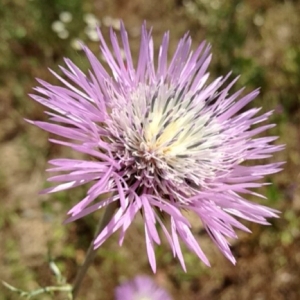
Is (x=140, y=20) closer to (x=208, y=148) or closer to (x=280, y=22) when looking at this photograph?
(x=280, y=22)

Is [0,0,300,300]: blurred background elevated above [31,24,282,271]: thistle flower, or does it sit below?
below

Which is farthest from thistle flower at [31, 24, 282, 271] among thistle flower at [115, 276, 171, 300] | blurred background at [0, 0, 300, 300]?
thistle flower at [115, 276, 171, 300]

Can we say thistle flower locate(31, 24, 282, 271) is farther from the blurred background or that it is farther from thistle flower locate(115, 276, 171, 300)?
thistle flower locate(115, 276, 171, 300)

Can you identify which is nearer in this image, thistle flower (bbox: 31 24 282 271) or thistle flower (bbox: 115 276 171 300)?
thistle flower (bbox: 31 24 282 271)

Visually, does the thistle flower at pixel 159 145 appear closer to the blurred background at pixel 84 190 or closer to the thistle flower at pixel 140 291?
the blurred background at pixel 84 190

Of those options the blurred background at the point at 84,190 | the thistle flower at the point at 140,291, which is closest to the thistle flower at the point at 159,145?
the blurred background at the point at 84,190

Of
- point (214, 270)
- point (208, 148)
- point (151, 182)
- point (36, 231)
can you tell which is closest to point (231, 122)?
point (208, 148)
